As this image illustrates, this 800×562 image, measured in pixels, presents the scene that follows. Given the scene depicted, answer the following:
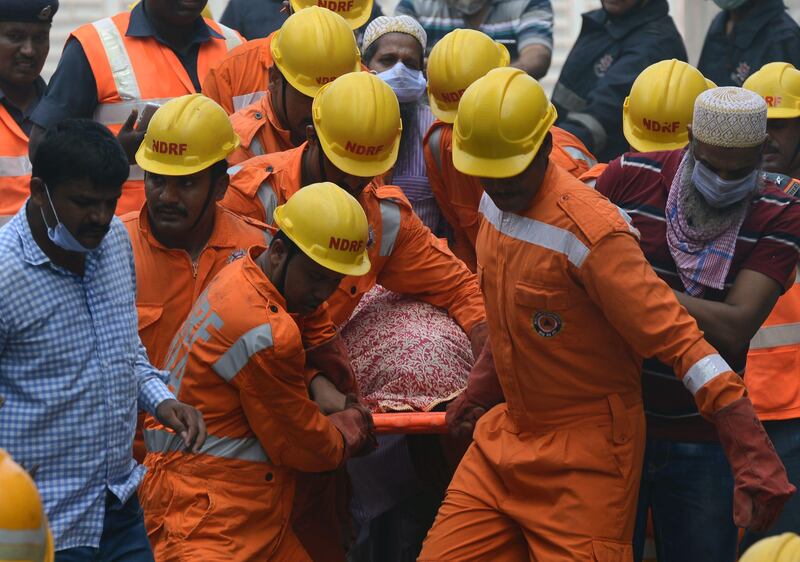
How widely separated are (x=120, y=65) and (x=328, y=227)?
1.99m

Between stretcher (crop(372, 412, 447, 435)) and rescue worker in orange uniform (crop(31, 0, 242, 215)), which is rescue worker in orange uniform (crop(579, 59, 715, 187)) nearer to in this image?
stretcher (crop(372, 412, 447, 435))

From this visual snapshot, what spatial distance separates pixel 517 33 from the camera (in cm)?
795

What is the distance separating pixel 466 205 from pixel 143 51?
4.97ft

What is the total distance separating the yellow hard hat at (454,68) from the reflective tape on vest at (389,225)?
23.5 inches

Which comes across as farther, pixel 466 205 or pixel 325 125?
pixel 466 205

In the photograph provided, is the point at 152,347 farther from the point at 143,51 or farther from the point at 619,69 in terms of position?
the point at 619,69

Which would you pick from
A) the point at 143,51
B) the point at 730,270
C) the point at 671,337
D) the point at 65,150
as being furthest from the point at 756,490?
the point at 143,51

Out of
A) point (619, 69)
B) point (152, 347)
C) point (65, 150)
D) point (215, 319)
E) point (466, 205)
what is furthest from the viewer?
point (619, 69)

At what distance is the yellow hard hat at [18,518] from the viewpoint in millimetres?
2941

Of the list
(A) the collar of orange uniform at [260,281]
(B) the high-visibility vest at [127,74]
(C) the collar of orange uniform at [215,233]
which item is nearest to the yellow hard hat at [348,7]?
(B) the high-visibility vest at [127,74]

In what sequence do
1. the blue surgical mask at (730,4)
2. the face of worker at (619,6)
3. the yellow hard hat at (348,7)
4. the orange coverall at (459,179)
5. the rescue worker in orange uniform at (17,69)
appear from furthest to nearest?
the face of worker at (619,6) < the blue surgical mask at (730,4) < the yellow hard hat at (348,7) < the rescue worker in orange uniform at (17,69) < the orange coverall at (459,179)

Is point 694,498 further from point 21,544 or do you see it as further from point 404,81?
point 21,544

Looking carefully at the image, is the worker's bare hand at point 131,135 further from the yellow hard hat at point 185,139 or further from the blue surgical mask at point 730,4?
the blue surgical mask at point 730,4

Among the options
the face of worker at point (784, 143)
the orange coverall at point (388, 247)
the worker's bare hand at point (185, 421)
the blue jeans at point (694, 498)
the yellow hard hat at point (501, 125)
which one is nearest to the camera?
the worker's bare hand at point (185, 421)
